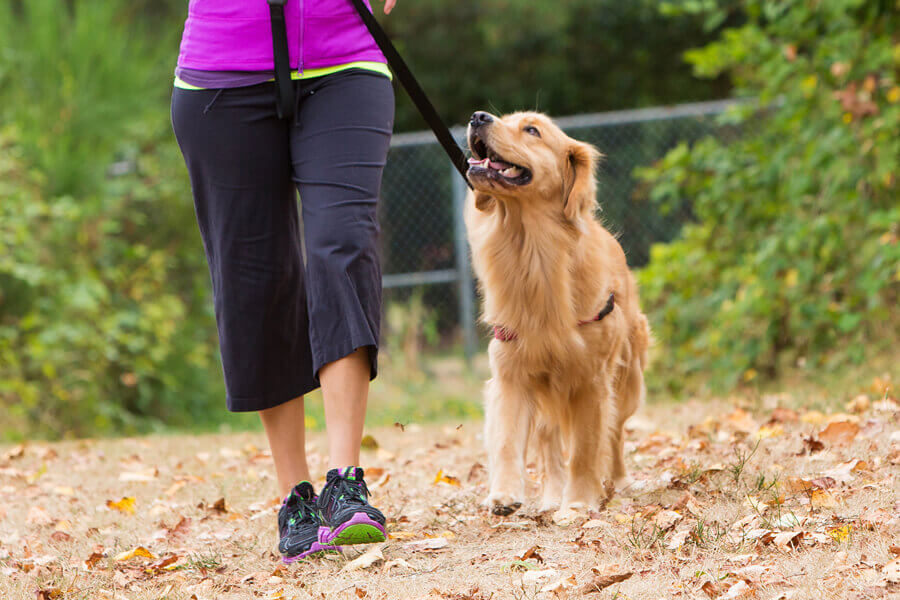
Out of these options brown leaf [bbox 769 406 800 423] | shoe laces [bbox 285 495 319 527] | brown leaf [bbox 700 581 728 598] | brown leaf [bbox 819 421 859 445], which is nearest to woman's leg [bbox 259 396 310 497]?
shoe laces [bbox 285 495 319 527]

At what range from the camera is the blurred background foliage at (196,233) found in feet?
20.3

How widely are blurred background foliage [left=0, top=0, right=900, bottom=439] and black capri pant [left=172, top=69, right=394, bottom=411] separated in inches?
154

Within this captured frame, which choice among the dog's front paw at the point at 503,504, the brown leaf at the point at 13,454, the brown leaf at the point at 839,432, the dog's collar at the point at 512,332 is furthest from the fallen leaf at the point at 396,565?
the brown leaf at the point at 13,454

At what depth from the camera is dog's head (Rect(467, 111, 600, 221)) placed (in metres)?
3.28

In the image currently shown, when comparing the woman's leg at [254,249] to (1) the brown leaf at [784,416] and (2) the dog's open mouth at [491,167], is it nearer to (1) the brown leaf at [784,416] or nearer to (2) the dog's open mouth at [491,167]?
(2) the dog's open mouth at [491,167]

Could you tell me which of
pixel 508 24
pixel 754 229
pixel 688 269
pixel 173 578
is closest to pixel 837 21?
pixel 754 229

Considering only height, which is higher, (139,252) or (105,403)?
(139,252)

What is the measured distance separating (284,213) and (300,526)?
36.6 inches

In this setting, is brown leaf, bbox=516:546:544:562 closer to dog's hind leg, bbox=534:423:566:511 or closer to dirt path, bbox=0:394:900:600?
dirt path, bbox=0:394:900:600

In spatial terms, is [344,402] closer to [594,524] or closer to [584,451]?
[594,524]

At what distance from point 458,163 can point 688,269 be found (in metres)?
4.11

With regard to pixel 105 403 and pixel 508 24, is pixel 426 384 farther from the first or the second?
pixel 508 24

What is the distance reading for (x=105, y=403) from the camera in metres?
7.31

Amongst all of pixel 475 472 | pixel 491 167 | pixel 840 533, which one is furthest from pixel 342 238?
pixel 475 472
